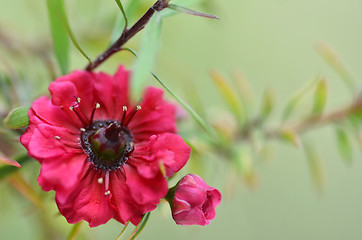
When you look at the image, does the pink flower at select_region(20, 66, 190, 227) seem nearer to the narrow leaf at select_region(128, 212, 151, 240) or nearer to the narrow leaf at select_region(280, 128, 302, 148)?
the narrow leaf at select_region(128, 212, 151, 240)

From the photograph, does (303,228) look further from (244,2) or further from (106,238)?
(244,2)

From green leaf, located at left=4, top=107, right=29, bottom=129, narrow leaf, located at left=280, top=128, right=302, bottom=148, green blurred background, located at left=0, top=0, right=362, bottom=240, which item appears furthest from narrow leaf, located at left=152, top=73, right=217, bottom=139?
green blurred background, located at left=0, top=0, right=362, bottom=240

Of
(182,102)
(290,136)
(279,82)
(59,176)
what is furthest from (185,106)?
(279,82)

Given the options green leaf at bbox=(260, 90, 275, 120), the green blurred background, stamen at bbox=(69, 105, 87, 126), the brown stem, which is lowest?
the green blurred background

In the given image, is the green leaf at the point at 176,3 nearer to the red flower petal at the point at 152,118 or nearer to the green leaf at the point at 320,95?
the red flower petal at the point at 152,118

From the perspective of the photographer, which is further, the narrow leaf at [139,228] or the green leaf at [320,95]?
the green leaf at [320,95]

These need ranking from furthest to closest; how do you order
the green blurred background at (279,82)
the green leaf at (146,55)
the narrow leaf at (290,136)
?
the green blurred background at (279,82) < the narrow leaf at (290,136) < the green leaf at (146,55)

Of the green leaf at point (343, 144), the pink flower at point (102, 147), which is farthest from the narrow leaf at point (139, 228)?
the green leaf at point (343, 144)

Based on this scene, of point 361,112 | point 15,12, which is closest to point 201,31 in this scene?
point 15,12
